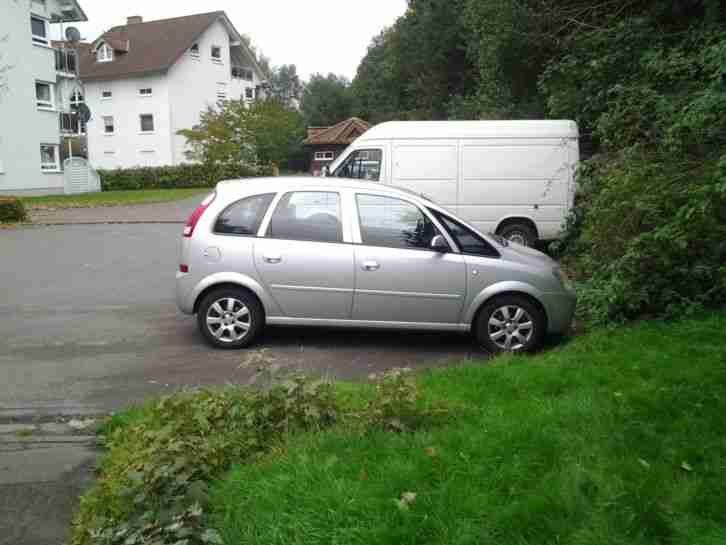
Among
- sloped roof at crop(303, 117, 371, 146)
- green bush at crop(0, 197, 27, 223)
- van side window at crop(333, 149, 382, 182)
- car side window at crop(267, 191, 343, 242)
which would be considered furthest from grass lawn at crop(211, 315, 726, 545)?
sloped roof at crop(303, 117, 371, 146)

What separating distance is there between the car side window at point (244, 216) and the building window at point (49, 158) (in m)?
33.5

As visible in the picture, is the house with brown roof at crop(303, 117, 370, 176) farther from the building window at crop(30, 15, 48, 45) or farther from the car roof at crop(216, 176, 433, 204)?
the car roof at crop(216, 176, 433, 204)

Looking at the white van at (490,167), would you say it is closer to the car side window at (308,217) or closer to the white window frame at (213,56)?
the car side window at (308,217)

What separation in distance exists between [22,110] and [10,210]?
51.6 feet

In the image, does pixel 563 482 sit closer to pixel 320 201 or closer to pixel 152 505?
pixel 152 505

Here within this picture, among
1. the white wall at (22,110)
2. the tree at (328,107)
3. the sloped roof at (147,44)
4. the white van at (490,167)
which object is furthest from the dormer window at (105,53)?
the white van at (490,167)

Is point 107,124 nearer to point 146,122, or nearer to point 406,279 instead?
point 146,122

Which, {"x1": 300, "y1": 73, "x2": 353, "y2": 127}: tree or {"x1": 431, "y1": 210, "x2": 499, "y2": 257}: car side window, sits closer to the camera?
{"x1": 431, "y1": 210, "x2": 499, "y2": 257}: car side window

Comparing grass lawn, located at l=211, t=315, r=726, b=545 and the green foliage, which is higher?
the green foliage

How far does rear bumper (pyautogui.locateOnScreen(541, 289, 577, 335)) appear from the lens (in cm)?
762

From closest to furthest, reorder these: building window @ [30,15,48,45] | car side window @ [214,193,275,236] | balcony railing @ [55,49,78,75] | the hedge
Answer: car side window @ [214,193,275,236] < building window @ [30,15,48,45] < balcony railing @ [55,49,78,75] < the hedge

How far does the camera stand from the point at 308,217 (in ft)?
25.5

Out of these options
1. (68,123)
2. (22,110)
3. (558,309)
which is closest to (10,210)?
(22,110)

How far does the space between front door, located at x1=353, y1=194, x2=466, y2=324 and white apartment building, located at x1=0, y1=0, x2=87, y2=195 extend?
31.4m
